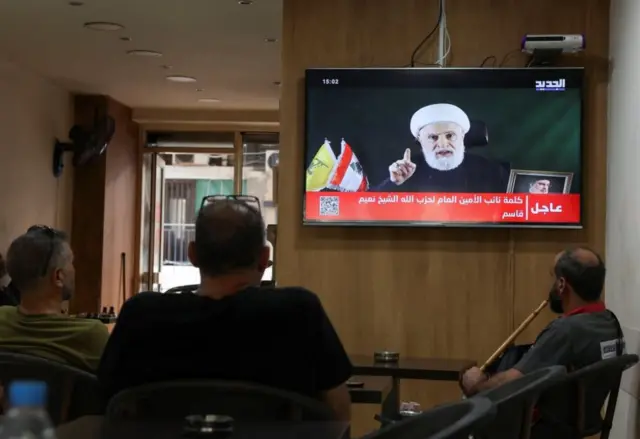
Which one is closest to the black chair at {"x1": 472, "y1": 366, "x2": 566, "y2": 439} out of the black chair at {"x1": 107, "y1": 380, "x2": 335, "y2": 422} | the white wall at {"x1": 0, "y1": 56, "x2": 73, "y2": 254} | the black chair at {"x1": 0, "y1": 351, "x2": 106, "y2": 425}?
the black chair at {"x1": 107, "y1": 380, "x2": 335, "y2": 422}

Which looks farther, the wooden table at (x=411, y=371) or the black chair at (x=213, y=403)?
the wooden table at (x=411, y=371)

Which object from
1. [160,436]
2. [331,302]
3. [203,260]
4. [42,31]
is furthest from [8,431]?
[42,31]

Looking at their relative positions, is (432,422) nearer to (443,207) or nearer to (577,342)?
(577,342)

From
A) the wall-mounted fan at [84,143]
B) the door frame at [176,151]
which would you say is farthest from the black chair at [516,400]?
the door frame at [176,151]

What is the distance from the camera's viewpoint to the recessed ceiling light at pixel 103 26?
250 inches

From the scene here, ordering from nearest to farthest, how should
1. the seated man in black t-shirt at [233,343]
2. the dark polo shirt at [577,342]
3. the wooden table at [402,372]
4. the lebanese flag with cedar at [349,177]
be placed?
the seated man in black t-shirt at [233,343], the dark polo shirt at [577,342], the wooden table at [402,372], the lebanese flag with cedar at [349,177]

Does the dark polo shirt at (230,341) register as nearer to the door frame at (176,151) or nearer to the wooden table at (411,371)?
the wooden table at (411,371)

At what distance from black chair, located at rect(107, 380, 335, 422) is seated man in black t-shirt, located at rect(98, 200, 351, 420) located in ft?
0.67

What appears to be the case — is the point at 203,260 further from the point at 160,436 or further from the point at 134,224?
the point at 134,224

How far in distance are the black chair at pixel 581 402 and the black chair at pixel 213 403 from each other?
1150mm

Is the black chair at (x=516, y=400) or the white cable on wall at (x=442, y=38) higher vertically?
the white cable on wall at (x=442, y=38)

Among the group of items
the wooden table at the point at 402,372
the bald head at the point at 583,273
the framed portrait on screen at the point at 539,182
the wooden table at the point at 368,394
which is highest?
the framed portrait on screen at the point at 539,182

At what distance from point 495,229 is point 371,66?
0.95 m

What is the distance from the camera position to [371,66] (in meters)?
4.36
